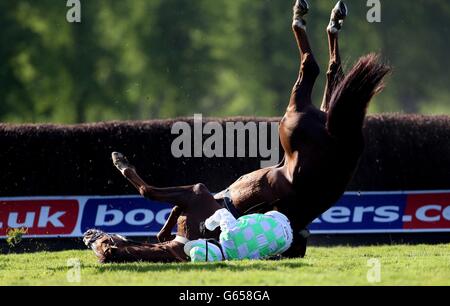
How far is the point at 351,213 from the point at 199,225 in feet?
15.2

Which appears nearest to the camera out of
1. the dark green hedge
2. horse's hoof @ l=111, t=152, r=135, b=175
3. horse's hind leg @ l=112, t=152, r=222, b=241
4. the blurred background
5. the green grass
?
the green grass

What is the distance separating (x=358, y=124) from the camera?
8.48 meters

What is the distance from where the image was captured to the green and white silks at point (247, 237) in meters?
8.34

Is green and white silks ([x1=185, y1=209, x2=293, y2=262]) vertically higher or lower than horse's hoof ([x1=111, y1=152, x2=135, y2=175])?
lower

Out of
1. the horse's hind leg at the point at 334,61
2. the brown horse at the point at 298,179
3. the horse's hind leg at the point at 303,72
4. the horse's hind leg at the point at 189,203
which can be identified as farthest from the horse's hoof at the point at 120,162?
the horse's hind leg at the point at 334,61

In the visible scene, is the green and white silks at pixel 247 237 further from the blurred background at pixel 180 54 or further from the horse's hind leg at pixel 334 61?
the blurred background at pixel 180 54

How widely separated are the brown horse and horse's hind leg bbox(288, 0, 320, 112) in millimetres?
10

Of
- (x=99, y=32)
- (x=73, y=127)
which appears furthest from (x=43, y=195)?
(x=99, y=32)

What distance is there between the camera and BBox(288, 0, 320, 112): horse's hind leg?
9062 mm

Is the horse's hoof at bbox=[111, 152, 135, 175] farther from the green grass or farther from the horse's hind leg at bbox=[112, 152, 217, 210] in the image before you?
the green grass

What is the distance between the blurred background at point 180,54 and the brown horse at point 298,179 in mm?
22674

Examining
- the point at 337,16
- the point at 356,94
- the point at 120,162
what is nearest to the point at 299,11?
the point at 337,16

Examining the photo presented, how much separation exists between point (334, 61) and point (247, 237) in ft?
7.56

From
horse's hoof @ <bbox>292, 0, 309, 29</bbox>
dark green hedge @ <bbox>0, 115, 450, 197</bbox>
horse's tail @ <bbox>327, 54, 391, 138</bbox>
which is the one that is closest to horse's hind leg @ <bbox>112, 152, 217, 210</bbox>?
horse's tail @ <bbox>327, 54, 391, 138</bbox>
